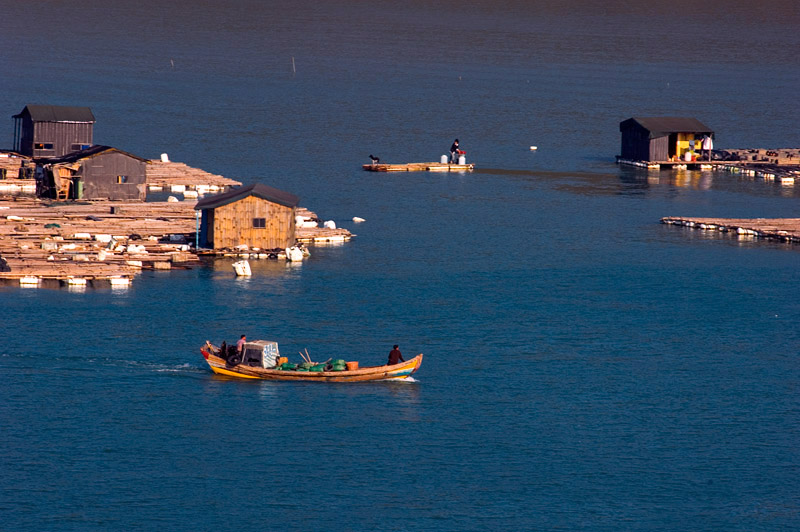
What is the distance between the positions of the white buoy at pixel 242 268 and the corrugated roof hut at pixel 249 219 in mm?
4441

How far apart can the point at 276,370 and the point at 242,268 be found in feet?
67.7

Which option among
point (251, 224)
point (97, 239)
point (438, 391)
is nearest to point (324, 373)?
point (438, 391)

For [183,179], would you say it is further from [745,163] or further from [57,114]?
[745,163]

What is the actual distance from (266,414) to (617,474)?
15951 mm

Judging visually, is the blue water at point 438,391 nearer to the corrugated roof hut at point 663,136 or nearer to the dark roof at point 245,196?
the dark roof at point 245,196

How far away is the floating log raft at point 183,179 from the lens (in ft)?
377

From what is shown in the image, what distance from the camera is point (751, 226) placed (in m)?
104

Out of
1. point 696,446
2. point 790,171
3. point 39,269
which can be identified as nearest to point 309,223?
point 39,269

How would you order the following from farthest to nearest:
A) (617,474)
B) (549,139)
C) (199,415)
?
1. (549,139)
2. (199,415)
3. (617,474)

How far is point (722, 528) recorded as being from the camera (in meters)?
51.2

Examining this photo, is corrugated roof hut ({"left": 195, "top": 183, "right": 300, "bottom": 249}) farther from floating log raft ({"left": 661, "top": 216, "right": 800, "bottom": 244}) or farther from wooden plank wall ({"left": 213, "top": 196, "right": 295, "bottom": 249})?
floating log raft ({"left": 661, "top": 216, "right": 800, "bottom": 244})

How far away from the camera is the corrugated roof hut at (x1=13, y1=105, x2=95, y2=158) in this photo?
117875 millimetres

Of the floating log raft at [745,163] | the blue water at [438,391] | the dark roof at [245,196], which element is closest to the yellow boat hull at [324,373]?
the blue water at [438,391]

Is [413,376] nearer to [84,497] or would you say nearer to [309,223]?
[84,497]
